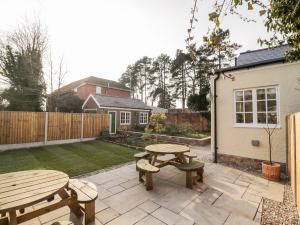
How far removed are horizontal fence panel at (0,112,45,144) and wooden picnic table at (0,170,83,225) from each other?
8.03 m

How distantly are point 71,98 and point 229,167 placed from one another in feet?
63.4

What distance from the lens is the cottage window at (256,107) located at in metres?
6.04

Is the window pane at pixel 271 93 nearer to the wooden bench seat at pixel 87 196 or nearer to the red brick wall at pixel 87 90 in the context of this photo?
the wooden bench seat at pixel 87 196

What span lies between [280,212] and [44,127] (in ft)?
38.7

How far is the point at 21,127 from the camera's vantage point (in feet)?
31.1

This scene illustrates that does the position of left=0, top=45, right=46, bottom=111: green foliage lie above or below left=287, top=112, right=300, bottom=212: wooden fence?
above

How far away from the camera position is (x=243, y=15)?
6.44ft

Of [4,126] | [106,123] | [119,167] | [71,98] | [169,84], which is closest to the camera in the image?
[119,167]

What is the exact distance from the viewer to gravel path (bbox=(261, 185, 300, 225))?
3.17m

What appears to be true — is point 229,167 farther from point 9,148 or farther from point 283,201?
point 9,148

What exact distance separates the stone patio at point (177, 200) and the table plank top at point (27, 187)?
0.89 m

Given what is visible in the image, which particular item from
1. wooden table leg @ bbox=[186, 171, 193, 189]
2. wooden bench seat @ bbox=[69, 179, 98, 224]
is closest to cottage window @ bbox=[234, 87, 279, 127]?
wooden table leg @ bbox=[186, 171, 193, 189]

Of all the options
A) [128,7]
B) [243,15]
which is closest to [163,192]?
[243,15]

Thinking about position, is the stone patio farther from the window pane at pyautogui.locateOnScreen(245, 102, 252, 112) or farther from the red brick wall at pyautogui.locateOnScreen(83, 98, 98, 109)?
the red brick wall at pyautogui.locateOnScreen(83, 98, 98, 109)
